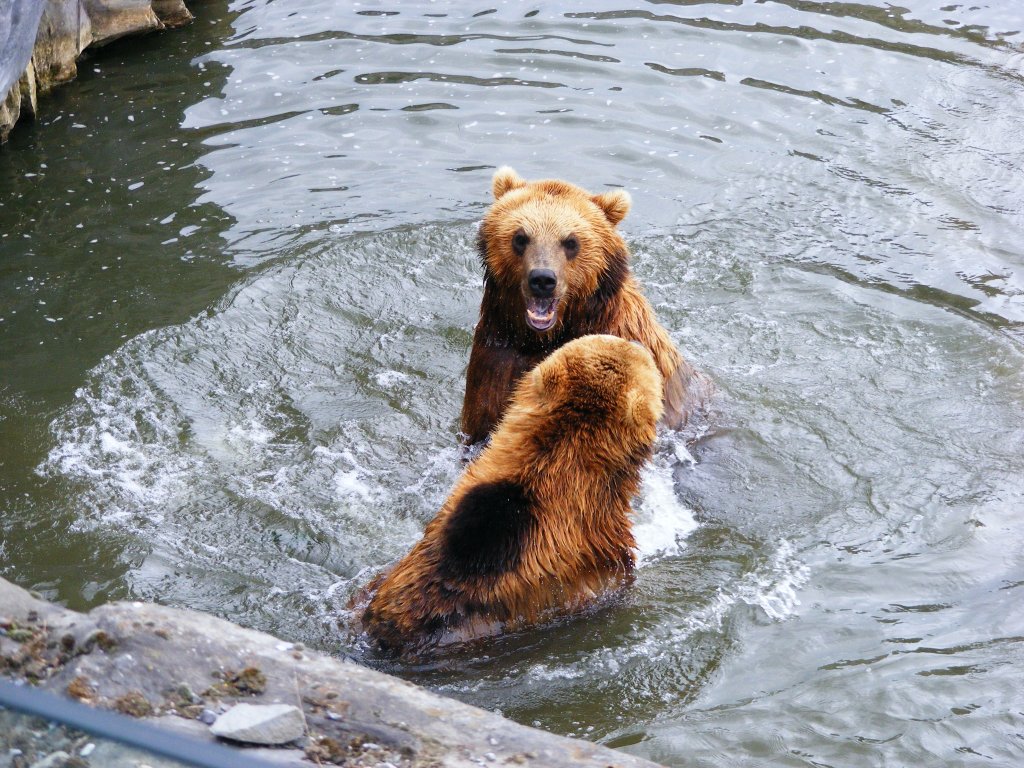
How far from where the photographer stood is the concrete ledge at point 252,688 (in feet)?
11.6

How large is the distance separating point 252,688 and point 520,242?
130 inches

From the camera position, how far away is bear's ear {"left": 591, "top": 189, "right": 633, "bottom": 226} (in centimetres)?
657

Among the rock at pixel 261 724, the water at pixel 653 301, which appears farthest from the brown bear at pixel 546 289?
the rock at pixel 261 724

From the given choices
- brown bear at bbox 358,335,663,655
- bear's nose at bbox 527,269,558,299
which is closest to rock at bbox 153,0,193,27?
bear's nose at bbox 527,269,558,299

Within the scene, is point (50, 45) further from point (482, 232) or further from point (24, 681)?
point (24, 681)

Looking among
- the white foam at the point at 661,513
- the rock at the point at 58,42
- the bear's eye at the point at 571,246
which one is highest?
the rock at the point at 58,42

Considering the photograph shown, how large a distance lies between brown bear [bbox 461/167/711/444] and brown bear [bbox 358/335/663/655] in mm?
1150

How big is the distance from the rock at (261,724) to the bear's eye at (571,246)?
3.41 metres

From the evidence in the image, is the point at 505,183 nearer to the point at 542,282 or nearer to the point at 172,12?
the point at 542,282

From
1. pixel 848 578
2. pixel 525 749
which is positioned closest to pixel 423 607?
pixel 525 749

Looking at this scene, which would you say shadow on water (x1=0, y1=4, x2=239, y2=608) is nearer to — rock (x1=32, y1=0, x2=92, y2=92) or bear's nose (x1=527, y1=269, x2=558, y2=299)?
rock (x1=32, y1=0, x2=92, y2=92)

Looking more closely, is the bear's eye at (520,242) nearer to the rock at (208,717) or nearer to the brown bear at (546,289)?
the brown bear at (546,289)

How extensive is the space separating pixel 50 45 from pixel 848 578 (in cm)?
977

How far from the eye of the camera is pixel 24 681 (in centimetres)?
367
